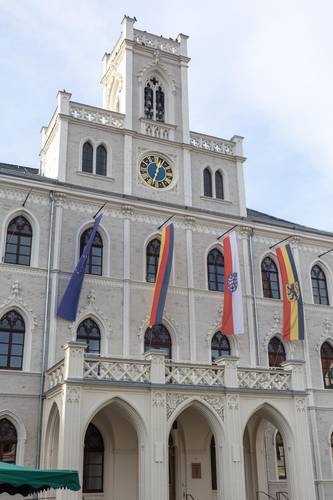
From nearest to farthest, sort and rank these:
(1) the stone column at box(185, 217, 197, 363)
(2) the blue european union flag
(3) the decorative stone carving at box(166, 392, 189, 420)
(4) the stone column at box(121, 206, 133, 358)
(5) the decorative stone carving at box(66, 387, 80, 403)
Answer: (5) the decorative stone carving at box(66, 387, 80, 403) < (3) the decorative stone carving at box(166, 392, 189, 420) < (2) the blue european union flag < (4) the stone column at box(121, 206, 133, 358) < (1) the stone column at box(185, 217, 197, 363)

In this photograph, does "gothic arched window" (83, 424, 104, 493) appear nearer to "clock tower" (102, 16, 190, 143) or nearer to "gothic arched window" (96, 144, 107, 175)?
"gothic arched window" (96, 144, 107, 175)

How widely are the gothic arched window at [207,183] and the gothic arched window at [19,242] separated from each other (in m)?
8.87

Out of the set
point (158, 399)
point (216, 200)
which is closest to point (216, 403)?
point (158, 399)

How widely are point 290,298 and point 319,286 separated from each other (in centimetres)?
346

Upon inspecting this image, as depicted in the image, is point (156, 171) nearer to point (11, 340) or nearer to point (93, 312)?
point (93, 312)

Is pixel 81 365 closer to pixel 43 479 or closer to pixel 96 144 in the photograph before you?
pixel 43 479

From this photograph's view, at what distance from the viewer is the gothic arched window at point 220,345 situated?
2517cm

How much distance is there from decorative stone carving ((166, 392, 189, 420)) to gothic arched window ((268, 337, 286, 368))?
7454mm

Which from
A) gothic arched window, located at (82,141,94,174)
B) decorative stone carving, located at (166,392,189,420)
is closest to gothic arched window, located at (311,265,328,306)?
decorative stone carving, located at (166,392,189,420)

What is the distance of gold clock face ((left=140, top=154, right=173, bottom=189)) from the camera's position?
26.8 meters

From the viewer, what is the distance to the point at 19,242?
2319 centimetres

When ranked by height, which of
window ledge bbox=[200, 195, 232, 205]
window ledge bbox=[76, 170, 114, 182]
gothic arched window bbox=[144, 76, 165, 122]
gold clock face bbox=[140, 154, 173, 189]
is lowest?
window ledge bbox=[76, 170, 114, 182]

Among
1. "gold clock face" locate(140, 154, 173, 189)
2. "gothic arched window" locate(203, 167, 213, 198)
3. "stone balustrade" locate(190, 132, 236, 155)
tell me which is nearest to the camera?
"gold clock face" locate(140, 154, 173, 189)

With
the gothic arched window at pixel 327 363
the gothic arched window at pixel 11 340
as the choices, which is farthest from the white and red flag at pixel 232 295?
the gothic arched window at pixel 11 340
